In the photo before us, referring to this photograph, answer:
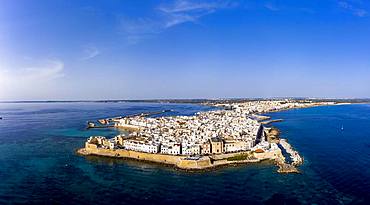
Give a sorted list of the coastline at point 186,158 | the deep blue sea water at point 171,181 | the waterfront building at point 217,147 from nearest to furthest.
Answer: the deep blue sea water at point 171,181
the coastline at point 186,158
the waterfront building at point 217,147

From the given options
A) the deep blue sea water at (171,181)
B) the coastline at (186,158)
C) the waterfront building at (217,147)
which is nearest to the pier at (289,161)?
the coastline at (186,158)

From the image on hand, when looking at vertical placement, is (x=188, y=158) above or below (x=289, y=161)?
above

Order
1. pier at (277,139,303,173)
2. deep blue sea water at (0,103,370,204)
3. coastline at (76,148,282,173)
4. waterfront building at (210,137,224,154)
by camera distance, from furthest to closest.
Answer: waterfront building at (210,137,224,154), coastline at (76,148,282,173), pier at (277,139,303,173), deep blue sea water at (0,103,370,204)

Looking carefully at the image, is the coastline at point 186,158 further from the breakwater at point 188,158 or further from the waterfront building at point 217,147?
the waterfront building at point 217,147

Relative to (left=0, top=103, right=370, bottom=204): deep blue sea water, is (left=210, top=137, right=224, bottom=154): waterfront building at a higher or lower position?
higher

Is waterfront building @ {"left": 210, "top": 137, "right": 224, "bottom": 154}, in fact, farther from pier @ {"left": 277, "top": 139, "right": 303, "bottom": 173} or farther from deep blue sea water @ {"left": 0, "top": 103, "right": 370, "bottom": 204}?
pier @ {"left": 277, "top": 139, "right": 303, "bottom": 173}

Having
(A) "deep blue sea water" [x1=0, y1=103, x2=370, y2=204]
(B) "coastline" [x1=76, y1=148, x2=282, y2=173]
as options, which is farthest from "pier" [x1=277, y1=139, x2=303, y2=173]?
(A) "deep blue sea water" [x1=0, y1=103, x2=370, y2=204]

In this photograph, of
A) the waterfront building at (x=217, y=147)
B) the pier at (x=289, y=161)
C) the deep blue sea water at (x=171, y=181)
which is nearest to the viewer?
the deep blue sea water at (x=171, y=181)

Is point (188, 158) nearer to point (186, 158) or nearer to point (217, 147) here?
point (186, 158)

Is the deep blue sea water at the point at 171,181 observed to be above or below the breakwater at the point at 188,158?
below

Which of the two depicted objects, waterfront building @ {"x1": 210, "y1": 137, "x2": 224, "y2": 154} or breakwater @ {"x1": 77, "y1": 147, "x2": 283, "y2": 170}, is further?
waterfront building @ {"x1": 210, "y1": 137, "x2": 224, "y2": 154}

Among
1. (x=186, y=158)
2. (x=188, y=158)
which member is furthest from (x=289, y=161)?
(x=186, y=158)

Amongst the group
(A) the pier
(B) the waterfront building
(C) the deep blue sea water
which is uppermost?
(B) the waterfront building

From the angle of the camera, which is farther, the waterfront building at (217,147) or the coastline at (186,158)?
the waterfront building at (217,147)
